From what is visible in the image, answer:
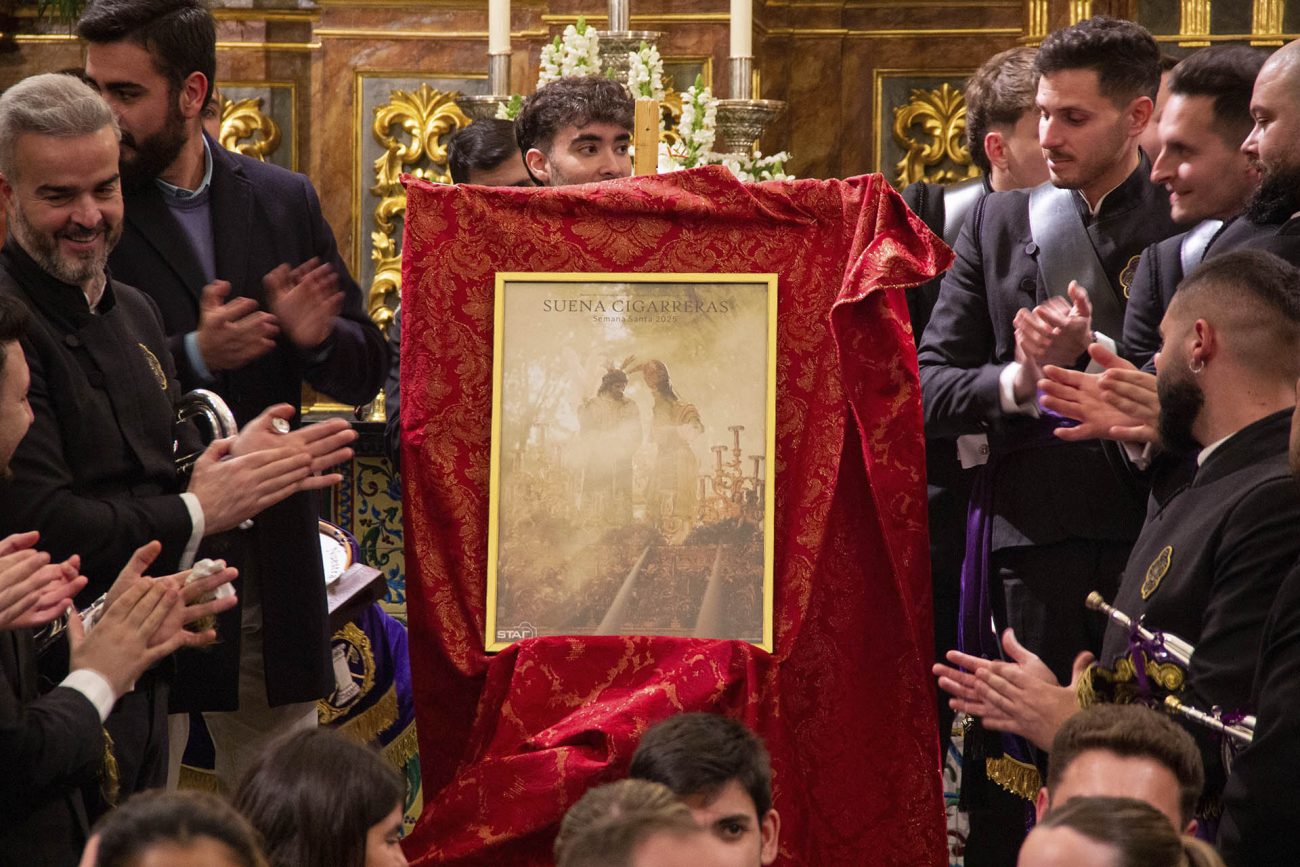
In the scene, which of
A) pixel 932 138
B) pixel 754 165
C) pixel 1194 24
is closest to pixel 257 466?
pixel 754 165

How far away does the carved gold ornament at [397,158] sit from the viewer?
6922 millimetres

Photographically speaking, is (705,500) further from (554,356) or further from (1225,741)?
(1225,741)

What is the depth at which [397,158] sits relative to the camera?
695 cm

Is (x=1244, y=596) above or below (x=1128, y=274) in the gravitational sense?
below

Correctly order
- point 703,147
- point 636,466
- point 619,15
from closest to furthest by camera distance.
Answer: point 636,466, point 703,147, point 619,15

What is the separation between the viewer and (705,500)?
358 cm

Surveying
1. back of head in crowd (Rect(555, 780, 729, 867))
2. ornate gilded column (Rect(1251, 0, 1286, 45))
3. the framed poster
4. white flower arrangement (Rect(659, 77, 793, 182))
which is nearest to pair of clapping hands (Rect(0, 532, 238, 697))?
the framed poster

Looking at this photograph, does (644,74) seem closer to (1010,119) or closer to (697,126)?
(697,126)

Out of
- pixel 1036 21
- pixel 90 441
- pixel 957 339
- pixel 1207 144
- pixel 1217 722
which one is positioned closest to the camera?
pixel 1217 722

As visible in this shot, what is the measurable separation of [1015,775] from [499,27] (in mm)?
2680

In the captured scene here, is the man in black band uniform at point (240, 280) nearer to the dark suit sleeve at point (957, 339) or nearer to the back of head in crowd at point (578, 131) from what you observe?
the back of head in crowd at point (578, 131)

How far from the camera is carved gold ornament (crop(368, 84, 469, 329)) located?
692cm

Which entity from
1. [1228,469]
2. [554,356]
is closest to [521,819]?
[554,356]

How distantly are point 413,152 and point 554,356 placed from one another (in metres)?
3.52
